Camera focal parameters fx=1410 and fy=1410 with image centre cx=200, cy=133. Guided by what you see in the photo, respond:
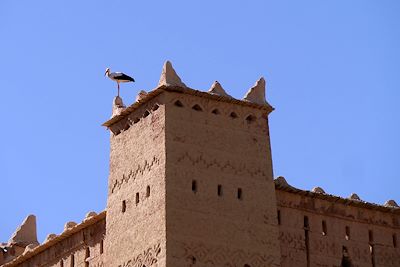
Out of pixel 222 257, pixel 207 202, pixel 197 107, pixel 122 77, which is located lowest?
pixel 222 257

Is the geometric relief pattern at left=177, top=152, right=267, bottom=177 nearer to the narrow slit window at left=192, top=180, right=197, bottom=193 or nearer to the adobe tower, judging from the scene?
the adobe tower

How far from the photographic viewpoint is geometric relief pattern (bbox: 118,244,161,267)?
33.1 metres

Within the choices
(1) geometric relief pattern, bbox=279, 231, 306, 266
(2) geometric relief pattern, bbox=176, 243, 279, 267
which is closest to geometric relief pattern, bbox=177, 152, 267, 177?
(1) geometric relief pattern, bbox=279, 231, 306, 266

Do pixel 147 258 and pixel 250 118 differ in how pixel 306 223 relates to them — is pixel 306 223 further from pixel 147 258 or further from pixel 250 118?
pixel 147 258

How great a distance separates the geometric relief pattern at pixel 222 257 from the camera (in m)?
33.1

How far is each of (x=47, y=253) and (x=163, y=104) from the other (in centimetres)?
735

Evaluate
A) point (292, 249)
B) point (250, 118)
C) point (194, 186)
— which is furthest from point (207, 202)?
point (292, 249)

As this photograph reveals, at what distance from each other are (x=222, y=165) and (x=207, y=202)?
1.14 metres

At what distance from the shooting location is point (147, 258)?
1318 inches

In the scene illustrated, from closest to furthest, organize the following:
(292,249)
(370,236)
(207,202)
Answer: (207,202), (292,249), (370,236)

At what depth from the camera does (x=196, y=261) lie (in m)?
33.1

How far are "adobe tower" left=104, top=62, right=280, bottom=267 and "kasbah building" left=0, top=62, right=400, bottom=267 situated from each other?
0.02 meters

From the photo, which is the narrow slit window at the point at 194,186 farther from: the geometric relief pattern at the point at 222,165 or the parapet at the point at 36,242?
the parapet at the point at 36,242

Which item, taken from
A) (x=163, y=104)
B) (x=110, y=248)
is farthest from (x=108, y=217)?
(x=163, y=104)
